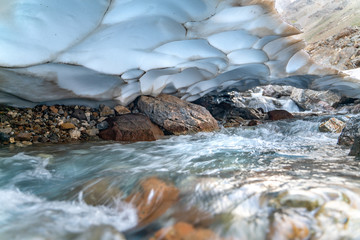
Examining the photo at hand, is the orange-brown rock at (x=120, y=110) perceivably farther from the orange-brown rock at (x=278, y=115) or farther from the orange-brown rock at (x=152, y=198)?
the orange-brown rock at (x=278, y=115)

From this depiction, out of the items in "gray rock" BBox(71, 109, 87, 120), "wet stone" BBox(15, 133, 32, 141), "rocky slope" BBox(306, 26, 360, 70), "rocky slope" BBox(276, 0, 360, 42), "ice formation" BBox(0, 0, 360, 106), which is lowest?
"wet stone" BBox(15, 133, 32, 141)

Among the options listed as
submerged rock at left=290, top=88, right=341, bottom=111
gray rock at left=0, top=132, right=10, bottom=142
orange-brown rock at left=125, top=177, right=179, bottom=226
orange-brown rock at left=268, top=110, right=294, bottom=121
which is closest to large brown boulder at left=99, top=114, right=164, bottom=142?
gray rock at left=0, top=132, right=10, bottom=142

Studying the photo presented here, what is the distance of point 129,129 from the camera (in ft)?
14.4

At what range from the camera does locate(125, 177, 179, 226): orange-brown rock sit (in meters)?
1.29

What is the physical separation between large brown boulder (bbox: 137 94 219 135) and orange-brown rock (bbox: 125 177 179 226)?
11.1 feet

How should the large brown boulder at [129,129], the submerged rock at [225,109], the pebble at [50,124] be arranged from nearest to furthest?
the pebble at [50,124]
the large brown boulder at [129,129]
the submerged rock at [225,109]

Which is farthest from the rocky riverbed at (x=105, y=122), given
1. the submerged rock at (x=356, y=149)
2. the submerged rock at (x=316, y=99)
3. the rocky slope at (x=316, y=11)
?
the rocky slope at (x=316, y=11)

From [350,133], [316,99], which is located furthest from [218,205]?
[316,99]

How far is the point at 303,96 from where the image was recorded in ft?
38.2

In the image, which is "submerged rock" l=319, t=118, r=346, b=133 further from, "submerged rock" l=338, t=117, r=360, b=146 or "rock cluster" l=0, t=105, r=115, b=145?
"rock cluster" l=0, t=105, r=115, b=145

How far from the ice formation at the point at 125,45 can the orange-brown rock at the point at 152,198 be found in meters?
2.05

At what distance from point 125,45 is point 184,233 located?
2.95 metres

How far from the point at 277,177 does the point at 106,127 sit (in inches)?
143

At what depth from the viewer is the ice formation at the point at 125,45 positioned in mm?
2484
